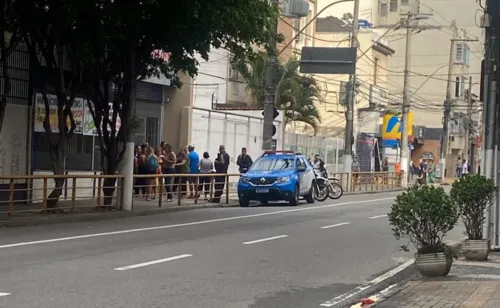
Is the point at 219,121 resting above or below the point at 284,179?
above

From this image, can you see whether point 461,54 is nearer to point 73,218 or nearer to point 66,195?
point 66,195

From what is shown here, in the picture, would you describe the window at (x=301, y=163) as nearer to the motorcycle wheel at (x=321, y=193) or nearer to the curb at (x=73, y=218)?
the motorcycle wheel at (x=321, y=193)

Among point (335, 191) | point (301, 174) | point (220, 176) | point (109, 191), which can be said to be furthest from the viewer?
point (335, 191)

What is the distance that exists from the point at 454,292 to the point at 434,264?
1370 millimetres

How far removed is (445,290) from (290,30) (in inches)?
1537

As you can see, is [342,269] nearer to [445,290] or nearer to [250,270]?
[250,270]

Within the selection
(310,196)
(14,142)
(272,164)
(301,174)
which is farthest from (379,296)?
(310,196)

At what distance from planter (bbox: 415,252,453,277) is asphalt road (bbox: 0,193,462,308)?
36.3 inches

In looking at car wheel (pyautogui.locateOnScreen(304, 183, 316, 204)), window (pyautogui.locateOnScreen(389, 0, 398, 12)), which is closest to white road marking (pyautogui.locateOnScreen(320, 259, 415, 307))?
car wheel (pyautogui.locateOnScreen(304, 183, 316, 204))

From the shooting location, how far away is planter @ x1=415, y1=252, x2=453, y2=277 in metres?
11.4

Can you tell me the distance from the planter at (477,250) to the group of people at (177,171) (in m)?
11.6

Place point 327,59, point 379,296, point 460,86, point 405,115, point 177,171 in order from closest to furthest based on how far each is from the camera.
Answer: point 379,296, point 177,171, point 327,59, point 405,115, point 460,86

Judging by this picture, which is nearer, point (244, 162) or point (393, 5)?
point (244, 162)

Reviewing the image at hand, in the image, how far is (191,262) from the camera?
12.8 meters
